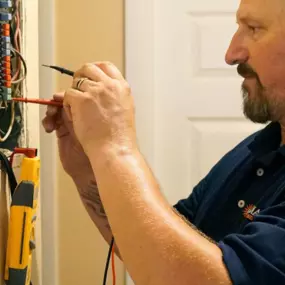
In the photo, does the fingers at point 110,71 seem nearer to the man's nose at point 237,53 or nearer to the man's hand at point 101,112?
the man's hand at point 101,112

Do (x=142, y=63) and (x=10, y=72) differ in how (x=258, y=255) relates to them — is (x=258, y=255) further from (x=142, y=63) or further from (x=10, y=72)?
(x=142, y=63)

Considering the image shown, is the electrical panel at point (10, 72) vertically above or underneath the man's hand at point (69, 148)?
above

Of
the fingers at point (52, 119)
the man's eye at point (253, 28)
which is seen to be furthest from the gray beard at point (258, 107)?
the fingers at point (52, 119)

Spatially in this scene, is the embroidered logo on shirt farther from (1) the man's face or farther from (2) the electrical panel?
(2) the electrical panel

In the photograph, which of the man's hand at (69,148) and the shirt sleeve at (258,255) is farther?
the man's hand at (69,148)

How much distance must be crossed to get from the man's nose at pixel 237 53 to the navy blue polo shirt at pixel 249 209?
17 cm

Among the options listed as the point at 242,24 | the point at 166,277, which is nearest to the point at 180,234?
the point at 166,277

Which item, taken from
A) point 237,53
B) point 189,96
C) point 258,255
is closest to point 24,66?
point 237,53

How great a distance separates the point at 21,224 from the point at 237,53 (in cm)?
48

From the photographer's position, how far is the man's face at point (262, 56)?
0.90 metres

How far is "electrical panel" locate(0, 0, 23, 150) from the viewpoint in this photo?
2.80 feet

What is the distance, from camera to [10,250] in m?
0.84

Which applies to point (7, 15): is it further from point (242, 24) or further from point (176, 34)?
point (176, 34)

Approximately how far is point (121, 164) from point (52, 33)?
1.03 meters
